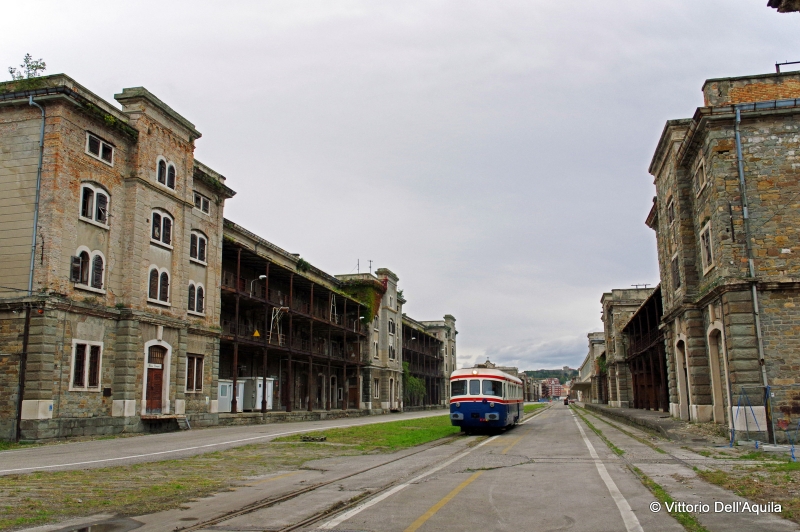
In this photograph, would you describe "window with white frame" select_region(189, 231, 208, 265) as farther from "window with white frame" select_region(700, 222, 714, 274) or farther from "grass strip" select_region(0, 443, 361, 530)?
"window with white frame" select_region(700, 222, 714, 274)

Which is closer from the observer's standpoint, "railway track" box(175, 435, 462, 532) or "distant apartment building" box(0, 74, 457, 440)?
"railway track" box(175, 435, 462, 532)

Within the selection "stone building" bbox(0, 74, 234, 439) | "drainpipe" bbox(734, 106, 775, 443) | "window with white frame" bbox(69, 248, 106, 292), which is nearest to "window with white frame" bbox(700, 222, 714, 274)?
"drainpipe" bbox(734, 106, 775, 443)

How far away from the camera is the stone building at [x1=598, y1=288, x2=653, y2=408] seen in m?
62.8

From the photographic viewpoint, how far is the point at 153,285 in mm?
27109

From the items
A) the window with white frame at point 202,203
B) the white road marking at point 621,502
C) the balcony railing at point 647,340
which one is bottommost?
the white road marking at point 621,502

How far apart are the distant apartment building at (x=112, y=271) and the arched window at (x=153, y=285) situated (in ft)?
0.25

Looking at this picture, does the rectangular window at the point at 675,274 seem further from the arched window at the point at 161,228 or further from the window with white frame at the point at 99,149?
the window with white frame at the point at 99,149

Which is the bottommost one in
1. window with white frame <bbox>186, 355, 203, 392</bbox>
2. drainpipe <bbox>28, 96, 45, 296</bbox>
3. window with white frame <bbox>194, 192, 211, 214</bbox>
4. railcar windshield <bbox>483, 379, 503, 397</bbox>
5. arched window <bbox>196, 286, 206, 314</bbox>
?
railcar windshield <bbox>483, 379, 503, 397</bbox>

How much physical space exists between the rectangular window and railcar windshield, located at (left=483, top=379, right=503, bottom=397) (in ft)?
28.5

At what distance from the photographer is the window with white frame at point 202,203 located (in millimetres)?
31403

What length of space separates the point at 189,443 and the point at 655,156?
22564 mm

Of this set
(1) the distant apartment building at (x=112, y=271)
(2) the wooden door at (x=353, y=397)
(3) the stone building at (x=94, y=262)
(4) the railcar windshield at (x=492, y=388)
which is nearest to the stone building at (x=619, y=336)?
(2) the wooden door at (x=353, y=397)

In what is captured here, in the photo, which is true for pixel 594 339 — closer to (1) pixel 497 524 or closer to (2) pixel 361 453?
(2) pixel 361 453

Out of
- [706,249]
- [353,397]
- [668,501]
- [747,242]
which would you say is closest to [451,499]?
[668,501]
